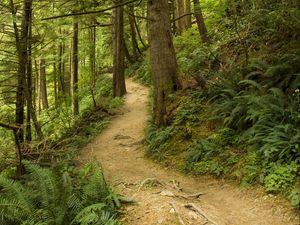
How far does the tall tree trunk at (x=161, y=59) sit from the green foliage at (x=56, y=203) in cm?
481

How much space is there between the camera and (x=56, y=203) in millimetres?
5004

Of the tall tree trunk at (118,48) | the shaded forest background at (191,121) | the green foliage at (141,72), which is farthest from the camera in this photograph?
the green foliage at (141,72)

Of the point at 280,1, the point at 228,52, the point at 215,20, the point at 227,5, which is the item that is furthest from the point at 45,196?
the point at 215,20

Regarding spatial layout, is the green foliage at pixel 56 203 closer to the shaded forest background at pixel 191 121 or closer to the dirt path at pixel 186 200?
the shaded forest background at pixel 191 121

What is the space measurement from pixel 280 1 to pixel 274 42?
1.96m

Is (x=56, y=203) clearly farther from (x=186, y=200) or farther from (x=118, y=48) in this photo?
(x=118, y=48)

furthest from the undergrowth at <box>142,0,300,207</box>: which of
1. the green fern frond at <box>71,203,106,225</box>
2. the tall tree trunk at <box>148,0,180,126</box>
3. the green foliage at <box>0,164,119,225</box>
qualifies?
the green fern frond at <box>71,203,106,225</box>

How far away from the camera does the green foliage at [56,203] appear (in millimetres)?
4723

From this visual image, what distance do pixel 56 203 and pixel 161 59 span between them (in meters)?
6.03

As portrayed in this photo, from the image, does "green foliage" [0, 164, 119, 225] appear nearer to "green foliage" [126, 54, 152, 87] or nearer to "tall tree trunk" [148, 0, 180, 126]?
"tall tree trunk" [148, 0, 180, 126]

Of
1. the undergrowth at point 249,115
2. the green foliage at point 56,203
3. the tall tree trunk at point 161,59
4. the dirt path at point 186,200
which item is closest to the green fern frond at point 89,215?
the green foliage at point 56,203

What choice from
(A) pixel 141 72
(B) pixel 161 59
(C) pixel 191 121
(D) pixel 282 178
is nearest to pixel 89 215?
(D) pixel 282 178

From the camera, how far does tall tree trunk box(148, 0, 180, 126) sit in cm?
990

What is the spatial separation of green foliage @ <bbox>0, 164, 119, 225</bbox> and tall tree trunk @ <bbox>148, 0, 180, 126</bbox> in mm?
4807
